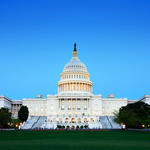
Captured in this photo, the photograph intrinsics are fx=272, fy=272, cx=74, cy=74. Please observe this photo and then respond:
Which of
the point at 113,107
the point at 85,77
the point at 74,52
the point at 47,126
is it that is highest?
the point at 74,52

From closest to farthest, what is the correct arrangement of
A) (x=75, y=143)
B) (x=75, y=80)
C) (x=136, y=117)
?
(x=75, y=143)
(x=136, y=117)
(x=75, y=80)

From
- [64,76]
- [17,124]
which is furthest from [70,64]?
[17,124]

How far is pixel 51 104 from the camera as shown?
14500 centimetres

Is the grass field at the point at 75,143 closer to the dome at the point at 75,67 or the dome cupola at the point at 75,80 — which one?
the dome cupola at the point at 75,80

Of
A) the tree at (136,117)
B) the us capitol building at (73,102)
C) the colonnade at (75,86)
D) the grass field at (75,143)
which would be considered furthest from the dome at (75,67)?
the grass field at (75,143)

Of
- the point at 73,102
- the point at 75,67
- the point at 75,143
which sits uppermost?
the point at 75,67

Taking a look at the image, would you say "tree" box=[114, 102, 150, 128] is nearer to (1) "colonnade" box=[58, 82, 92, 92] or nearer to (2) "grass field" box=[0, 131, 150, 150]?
(2) "grass field" box=[0, 131, 150, 150]

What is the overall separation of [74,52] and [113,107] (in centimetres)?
4410

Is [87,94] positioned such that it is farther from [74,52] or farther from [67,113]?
[74,52]

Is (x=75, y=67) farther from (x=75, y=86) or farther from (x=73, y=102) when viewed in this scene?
(x=73, y=102)

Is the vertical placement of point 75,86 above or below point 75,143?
above

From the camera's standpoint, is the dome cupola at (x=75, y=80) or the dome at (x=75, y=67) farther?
the dome at (x=75, y=67)

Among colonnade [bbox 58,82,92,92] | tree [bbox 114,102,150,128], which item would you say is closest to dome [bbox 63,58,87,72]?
colonnade [bbox 58,82,92,92]

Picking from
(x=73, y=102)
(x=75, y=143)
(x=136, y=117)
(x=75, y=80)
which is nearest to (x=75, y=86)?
(x=75, y=80)
